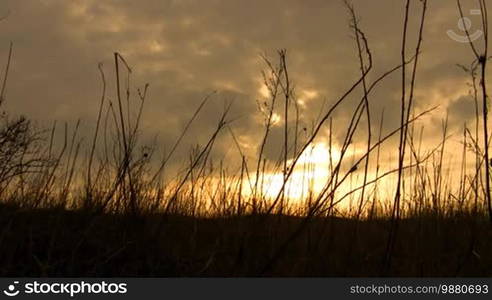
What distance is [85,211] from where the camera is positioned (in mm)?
2865

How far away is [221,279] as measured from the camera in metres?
2.13

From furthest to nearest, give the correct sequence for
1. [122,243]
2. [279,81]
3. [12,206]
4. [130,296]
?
[12,206], [279,81], [122,243], [130,296]

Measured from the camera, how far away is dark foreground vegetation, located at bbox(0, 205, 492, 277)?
236 centimetres

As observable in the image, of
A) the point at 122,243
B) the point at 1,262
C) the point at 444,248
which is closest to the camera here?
the point at 1,262

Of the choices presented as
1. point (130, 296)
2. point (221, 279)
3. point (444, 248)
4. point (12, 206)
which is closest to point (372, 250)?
point (444, 248)

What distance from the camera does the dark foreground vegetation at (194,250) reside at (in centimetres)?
236

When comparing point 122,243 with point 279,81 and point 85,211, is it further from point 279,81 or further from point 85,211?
point 279,81

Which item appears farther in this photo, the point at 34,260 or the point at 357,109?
the point at 34,260

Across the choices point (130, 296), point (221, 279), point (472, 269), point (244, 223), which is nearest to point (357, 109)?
point (221, 279)

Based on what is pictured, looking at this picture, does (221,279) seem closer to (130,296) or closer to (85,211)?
(130,296)

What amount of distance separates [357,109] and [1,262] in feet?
4.32

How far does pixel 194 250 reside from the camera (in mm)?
2801

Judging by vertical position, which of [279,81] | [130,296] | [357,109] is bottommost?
[130,296]

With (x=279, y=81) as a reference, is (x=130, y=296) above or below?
below
